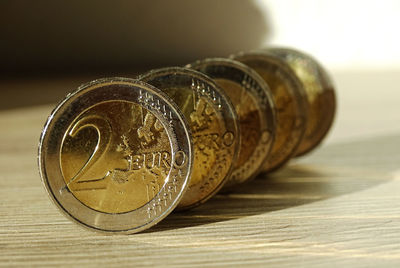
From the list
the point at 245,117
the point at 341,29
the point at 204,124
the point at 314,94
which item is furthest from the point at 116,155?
the point at 341,29

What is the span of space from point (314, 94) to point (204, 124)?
1.27 feet

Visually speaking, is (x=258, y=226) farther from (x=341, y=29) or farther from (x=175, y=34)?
(x=341, y=29)

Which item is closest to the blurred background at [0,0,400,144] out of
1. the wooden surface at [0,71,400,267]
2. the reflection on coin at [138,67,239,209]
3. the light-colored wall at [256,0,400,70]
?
the light-colored wall at [256,0,400,70]

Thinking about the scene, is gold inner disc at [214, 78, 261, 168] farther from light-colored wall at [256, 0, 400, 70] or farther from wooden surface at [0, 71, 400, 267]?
light-colored wall at [256, 0, 400, 70]

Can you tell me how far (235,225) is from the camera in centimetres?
96

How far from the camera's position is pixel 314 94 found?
4.20ft

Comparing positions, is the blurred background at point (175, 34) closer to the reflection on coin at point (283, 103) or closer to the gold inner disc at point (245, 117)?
the reflection on coin at point (283, 103)

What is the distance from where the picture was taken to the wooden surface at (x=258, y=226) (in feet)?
2.73

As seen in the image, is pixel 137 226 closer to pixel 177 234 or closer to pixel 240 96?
pixel 177 234

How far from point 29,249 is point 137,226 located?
167 millimetres

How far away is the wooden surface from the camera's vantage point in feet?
2.73

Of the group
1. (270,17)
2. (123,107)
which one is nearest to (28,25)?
(270,17)

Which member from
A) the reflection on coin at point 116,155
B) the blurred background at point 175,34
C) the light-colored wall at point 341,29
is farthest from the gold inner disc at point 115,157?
the light-colored wall at point 341,29

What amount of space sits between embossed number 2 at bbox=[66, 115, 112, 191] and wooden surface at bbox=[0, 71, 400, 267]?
8 centimetres
